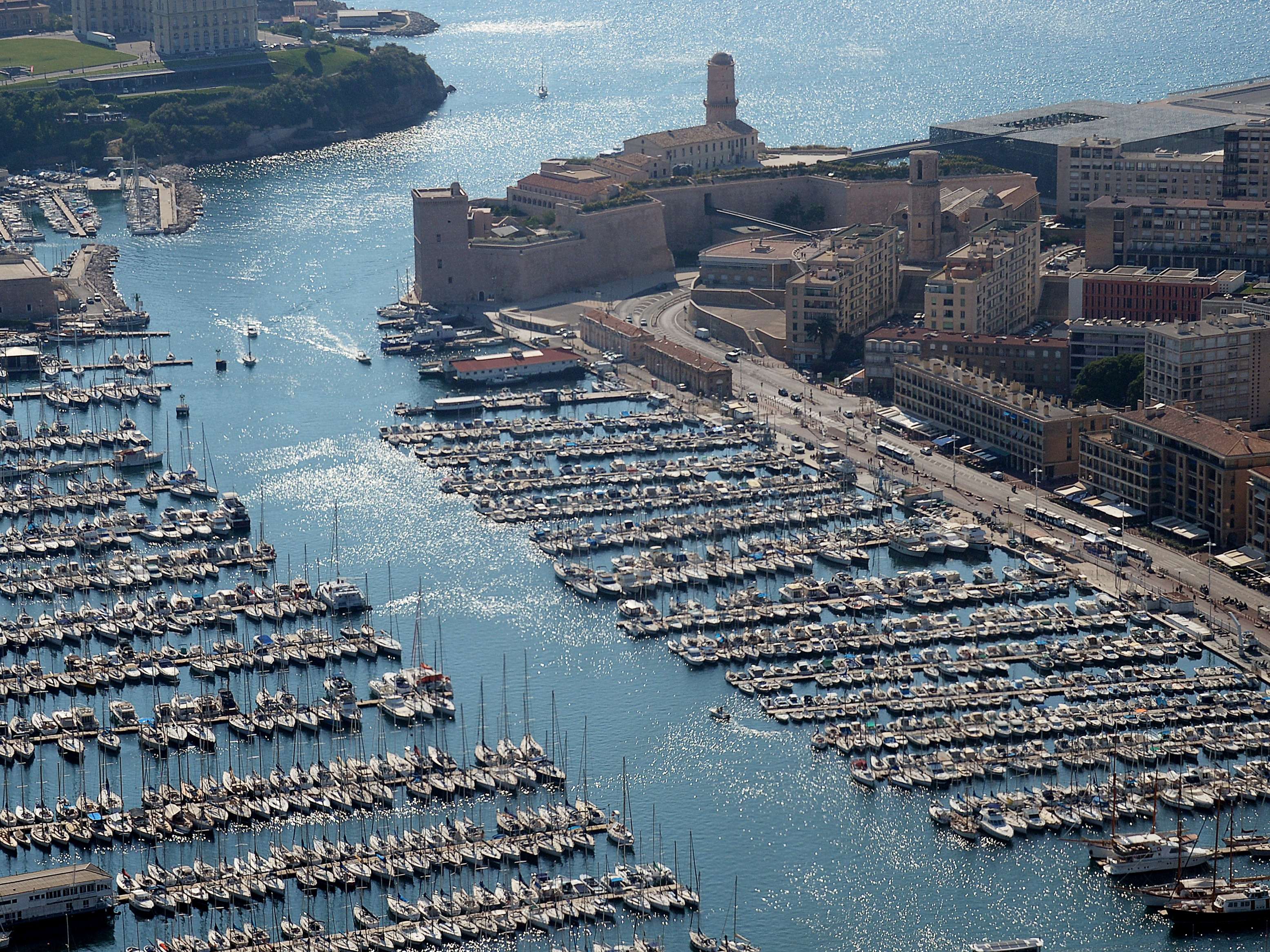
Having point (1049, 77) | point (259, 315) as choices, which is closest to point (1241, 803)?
point (259, 315)

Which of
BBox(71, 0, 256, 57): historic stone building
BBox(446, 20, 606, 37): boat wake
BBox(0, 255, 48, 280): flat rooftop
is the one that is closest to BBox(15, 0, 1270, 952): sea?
BBox(0, 255, 48, 280): flat rooftop

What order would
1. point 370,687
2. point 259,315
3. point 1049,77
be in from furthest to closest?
point 1049,77 < point 259,315 < point 370,687

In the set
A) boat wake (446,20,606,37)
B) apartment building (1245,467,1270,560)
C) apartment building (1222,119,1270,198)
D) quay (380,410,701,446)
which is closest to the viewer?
apartment building (1245,467,1270,560)

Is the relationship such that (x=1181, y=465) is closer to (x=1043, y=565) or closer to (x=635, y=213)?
(x=1043, y=565)

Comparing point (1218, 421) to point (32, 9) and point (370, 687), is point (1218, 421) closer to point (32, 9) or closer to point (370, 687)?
point (370, 687)

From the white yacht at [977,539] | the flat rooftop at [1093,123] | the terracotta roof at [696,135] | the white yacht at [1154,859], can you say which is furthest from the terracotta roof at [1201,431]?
the terracotta roof at [696,135]

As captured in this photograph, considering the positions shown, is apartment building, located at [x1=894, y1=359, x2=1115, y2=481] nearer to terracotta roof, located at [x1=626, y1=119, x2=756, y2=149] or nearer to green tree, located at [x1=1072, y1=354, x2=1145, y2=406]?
green tree, located at [x1=1072, y1=354, x2=1145, y2=406]
